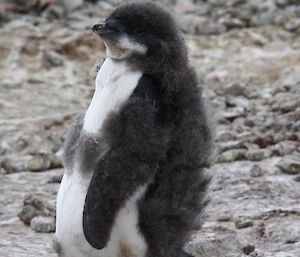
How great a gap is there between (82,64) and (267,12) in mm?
2164

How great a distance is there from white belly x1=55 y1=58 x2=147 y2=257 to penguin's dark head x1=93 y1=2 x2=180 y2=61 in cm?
6

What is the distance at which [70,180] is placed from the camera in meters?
3.33

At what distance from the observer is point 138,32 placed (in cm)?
331

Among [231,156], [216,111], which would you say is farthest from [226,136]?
[216,111]

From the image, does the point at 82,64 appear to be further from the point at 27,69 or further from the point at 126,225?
the point at 126,225

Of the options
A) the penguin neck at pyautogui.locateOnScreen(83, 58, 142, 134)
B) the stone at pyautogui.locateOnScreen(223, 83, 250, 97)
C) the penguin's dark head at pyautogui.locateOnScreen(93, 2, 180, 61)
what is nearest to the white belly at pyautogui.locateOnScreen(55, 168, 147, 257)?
the penguin neck at pyautogui.locateOnScreen(83, 58, 142, 134)

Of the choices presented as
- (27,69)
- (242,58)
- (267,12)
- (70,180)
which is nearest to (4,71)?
(27,69)

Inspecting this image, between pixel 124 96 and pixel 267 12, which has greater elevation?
pixel 124 96

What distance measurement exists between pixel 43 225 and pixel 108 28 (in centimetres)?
145

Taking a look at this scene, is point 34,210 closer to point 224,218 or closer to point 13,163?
point 224,218

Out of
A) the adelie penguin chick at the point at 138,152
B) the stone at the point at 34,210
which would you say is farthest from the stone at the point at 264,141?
the adelie penguin chick at the point at 138,152

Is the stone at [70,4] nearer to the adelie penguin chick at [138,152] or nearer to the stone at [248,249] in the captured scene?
the stone at [248,249]

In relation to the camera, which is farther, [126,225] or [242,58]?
[242,58]

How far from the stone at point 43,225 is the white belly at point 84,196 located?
1.09 meters
